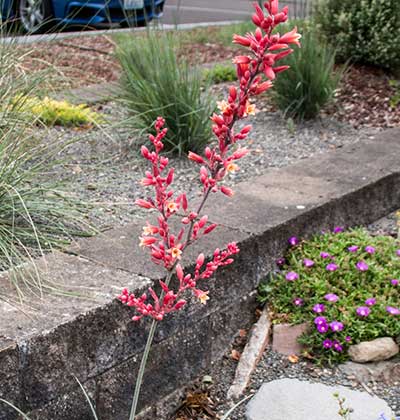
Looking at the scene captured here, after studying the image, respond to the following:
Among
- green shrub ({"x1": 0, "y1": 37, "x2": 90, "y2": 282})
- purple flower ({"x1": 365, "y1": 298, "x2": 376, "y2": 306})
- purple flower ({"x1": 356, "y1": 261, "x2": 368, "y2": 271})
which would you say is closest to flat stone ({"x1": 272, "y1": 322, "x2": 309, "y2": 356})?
purple flower ({"x1": 365, "y1": 298, "x2": 376, "y2": 306})

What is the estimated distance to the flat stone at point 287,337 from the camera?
3.32m

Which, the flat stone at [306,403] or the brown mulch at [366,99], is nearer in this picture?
the flat stone at [306,403]

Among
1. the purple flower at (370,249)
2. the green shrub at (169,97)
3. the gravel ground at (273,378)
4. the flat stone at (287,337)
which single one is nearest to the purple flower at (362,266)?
the purple flower at (370,249)

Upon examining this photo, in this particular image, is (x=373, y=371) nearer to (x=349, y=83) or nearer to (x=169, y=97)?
(x=169, y=97)

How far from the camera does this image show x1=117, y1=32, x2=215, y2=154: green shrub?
4.60 meters

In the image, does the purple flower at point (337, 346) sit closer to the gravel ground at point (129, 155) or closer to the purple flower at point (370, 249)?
the purple flower at point (370, 249)

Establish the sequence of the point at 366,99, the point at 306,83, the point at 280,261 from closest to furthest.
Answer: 1. the point at 280,261
2. the point at 306,83
3. the point at 366,99

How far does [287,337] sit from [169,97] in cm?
182

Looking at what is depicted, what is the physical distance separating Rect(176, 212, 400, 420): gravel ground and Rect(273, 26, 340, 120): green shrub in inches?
102

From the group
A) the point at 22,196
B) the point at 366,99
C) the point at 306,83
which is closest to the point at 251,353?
the point at 22,196

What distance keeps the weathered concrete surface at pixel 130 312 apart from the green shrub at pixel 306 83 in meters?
1.34

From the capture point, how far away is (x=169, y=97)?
463 centimetres

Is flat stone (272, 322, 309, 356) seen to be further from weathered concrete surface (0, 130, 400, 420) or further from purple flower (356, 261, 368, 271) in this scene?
purple flower (356, 261, 368, 271)

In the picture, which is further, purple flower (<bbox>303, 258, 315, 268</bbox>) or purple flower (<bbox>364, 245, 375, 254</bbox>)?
purple flower (<bbox>364, 245, 375, 254</bbox>)
